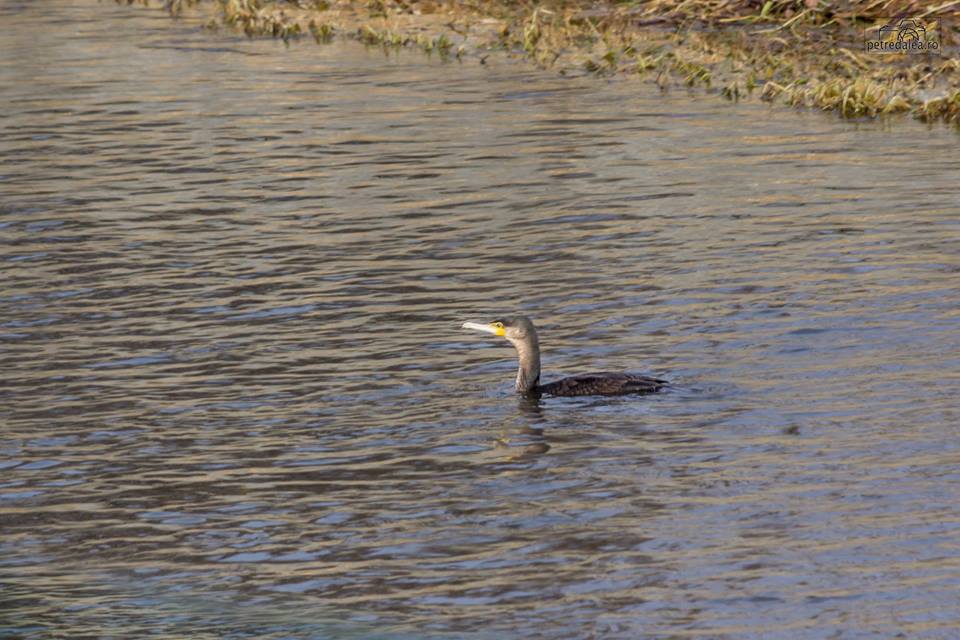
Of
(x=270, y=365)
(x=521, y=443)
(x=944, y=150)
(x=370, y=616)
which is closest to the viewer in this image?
(x=370, y=616)

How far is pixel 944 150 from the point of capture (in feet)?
77.7

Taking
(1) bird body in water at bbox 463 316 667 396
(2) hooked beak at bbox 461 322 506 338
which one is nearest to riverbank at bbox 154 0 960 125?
(2) hooked beak at bbox 461 322 506 338

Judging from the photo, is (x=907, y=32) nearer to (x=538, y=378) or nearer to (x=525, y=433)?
(x=538, y=378)

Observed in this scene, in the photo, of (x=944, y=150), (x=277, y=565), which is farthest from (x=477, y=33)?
(x=277, y=565)

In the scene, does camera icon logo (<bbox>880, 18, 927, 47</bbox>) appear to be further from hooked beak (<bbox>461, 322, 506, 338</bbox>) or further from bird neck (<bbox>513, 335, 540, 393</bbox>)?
bird neck (<bbox>513, 335, 540, 393</bbox>)

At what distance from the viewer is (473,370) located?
52.2ft

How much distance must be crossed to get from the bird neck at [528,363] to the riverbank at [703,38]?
1241 centimetres

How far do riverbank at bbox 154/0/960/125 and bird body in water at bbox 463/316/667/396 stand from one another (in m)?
12.3

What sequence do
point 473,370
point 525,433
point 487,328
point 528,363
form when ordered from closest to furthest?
point 525,433 < point 528,363 < point 487,328 < point 473,370

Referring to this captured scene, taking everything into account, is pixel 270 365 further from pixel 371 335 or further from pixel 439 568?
pixel 439 568

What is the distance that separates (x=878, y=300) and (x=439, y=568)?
7027 mm

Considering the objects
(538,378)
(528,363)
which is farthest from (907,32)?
(528,363)

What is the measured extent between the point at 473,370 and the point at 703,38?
16.6 m

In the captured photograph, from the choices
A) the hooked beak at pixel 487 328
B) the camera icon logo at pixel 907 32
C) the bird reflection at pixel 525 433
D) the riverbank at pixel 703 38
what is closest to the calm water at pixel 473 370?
the bird reflection at pixel 525 433
